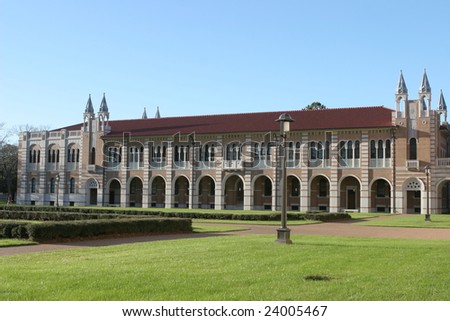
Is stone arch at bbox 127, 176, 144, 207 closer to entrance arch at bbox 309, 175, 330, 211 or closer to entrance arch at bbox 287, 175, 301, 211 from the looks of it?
entrance arch at bbox 287, 175, 301, 211

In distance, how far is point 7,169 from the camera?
8550 centimetres

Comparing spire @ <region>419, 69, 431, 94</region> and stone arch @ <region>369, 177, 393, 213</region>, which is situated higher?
spire @ <region>419, 69, 431, 94</region>

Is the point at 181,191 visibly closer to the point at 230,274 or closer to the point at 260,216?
the point at 260,216

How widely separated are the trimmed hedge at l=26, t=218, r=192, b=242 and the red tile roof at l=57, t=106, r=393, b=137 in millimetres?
33098

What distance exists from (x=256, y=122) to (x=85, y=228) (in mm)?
40962

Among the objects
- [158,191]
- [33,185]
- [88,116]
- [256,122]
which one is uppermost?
[88,116]

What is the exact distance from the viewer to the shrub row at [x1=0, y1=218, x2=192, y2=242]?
20109mm

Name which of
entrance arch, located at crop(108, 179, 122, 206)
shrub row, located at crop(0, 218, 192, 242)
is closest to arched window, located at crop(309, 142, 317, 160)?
entrance arch, located at crop(108, 179, 122, 206)

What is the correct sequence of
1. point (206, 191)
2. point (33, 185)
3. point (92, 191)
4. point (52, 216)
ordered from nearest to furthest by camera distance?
point (52, 216) → point (206, 191) → point (92, 191) → point (33, 185)

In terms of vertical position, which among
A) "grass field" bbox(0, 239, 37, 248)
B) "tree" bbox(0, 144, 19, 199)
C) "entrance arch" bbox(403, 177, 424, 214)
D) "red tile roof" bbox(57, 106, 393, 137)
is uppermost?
"red tile roof" bbox(57, 106, 393, 137)

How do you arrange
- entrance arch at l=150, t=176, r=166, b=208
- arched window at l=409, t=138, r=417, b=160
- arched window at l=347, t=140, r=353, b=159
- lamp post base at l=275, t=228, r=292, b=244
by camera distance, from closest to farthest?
lamp post base at l=275, t=228, r=292, b=244, arched window at l=409, t=138, r=417, b=160, arched window at l=347, t=140, r=353, b=159, entrance arch at l=150, t=176, r=166, b=208

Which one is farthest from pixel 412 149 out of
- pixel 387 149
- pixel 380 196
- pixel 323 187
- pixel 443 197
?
pixel 323 187

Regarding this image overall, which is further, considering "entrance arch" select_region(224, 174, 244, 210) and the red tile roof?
"entrance arch" select_region(224, 174, 244, 210)

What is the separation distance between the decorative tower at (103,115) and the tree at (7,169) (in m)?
24.7
